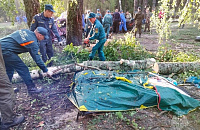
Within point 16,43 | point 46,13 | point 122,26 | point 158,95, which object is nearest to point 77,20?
point 46,13

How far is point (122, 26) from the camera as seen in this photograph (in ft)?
41.7

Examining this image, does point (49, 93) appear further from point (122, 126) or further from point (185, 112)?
point (185, 112)

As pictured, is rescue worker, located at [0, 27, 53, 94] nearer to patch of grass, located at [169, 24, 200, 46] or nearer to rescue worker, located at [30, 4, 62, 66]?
rescue worker, located at [30, 4, 62, 66]

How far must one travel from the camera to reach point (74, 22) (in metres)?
6.18

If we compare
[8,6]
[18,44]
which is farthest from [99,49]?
[8,6]

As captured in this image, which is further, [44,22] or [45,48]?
[45,48]

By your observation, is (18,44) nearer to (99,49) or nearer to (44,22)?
(44,22)

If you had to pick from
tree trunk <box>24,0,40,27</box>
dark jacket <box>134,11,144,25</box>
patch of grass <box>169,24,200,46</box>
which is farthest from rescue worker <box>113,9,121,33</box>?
tree trunk <box>24,0,40,27</box>

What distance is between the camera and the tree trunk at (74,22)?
238 inches

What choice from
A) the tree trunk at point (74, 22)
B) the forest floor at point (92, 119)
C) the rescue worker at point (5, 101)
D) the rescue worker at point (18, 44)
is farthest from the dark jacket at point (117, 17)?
the rescue worker at point (5, 101)

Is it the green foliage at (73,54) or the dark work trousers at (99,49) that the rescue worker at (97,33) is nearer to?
the dark work trousers at (99,49)

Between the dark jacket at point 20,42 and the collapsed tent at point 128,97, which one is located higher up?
the dark jacket at point 20,42

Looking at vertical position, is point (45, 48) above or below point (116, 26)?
below

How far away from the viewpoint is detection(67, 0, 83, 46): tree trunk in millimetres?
6043
